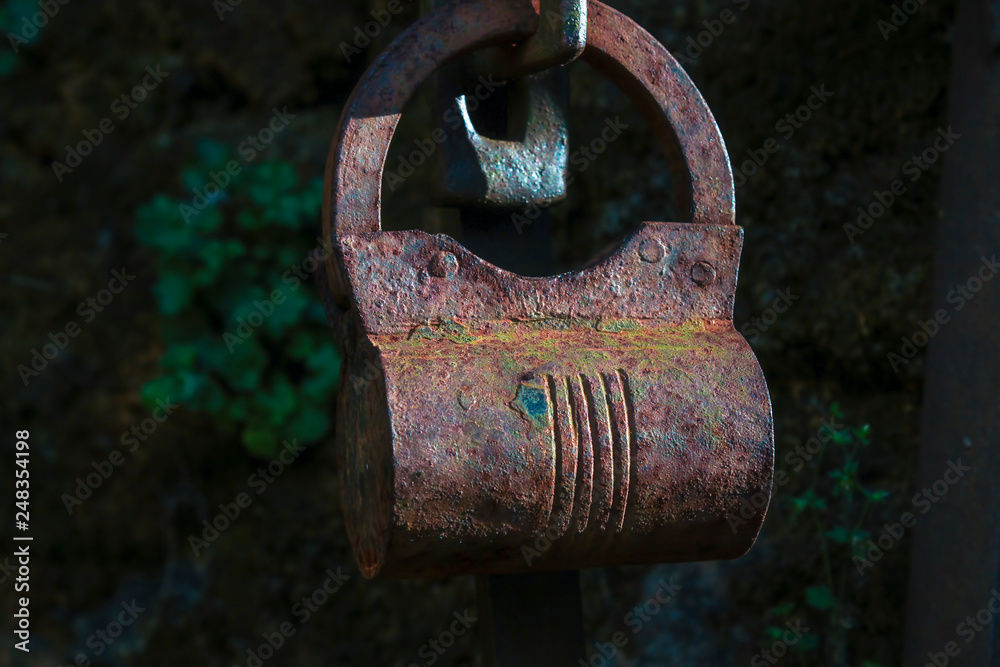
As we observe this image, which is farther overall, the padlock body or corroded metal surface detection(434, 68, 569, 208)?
corroded metal surface detection(434, 68, 569, 208)

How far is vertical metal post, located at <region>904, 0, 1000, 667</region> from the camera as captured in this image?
115 cm

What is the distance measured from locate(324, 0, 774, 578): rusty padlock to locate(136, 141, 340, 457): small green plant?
25.6 inches

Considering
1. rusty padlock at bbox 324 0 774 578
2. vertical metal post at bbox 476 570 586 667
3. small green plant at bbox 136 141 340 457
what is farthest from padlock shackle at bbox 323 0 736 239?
small green plant at bbox 136 141 340 457

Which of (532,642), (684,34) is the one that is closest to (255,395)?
(532,642)

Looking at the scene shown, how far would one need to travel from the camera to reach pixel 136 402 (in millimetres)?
1613

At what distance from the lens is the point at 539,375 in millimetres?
800

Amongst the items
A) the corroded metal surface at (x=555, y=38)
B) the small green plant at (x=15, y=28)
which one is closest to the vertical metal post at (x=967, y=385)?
the corroded metal surface at (x=555, y=38)

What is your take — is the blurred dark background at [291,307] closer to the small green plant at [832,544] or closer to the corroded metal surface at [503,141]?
the small green plant at [832,544]

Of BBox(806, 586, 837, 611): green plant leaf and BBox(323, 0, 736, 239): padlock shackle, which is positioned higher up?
BBox(323, 0, 736, 239): padlock shackle

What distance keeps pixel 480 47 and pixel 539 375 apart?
0.30 metres

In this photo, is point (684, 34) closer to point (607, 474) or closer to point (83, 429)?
point (607, 474)

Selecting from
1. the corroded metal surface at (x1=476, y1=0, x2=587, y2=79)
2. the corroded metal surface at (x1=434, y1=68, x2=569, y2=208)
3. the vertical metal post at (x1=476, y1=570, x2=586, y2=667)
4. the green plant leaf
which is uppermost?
the corroded metal surface at (x1=476, y1=0, x2=587, y2=79)

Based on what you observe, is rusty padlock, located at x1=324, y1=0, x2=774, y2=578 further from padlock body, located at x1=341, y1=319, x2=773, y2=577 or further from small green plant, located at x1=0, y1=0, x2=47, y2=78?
small green plant, located at x1=0, y1=0, x2=47, y2=78

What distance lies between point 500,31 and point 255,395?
869 mm
